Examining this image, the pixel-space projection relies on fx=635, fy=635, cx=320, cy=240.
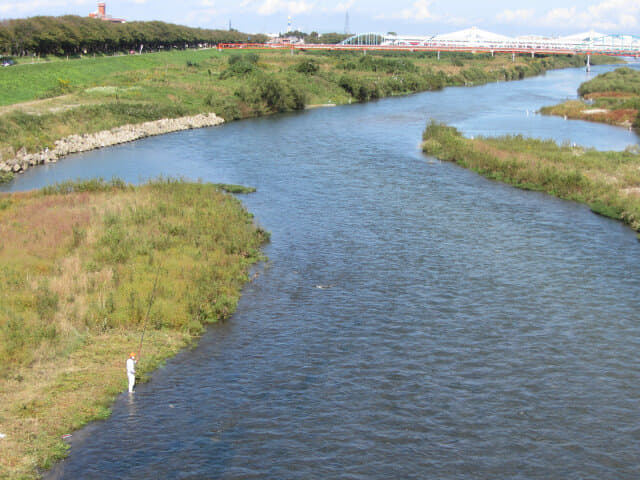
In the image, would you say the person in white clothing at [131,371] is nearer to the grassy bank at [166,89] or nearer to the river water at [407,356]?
the river water at [407,356]

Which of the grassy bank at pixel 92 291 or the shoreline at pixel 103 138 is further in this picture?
the shoreline at pixel 103 138

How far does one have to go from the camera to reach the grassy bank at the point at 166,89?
201ft

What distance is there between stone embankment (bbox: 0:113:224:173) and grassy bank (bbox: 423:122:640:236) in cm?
2905

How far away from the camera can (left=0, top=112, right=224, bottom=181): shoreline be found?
51.1m

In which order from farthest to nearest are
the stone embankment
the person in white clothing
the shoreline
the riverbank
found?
Answer: the riverbank
the stone embankment
the shoreline
the person in white clothing

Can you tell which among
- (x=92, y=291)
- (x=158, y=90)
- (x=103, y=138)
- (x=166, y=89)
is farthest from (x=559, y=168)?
(x=166, y=89)

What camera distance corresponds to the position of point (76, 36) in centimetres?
11638

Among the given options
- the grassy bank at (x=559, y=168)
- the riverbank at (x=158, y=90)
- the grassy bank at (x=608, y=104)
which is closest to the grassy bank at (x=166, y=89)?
the riverbank at (x=158, y=90)

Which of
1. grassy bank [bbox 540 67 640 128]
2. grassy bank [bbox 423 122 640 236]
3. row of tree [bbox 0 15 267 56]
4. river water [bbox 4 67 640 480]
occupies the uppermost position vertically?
row of tree [bbox 0 15 267 56]

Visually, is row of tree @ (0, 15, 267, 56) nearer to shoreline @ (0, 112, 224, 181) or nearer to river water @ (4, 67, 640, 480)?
shoreline @ (0, 112, 224, 181)

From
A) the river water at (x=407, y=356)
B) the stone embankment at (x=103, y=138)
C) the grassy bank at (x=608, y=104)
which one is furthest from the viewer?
the grassy bank at (x=608, y=104)

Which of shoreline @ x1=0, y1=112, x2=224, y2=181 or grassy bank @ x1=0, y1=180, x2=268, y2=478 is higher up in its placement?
shoreline @ x1=0, y1=112, x2=224, y2=181

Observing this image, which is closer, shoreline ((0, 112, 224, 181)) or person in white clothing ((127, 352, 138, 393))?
person in white clothing ((127, 352, 138, 393))

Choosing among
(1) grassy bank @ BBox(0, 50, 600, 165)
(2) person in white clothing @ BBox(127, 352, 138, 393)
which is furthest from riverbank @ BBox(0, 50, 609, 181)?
(2) person in white clothing @ BBox(127, 352, 138, 393)
